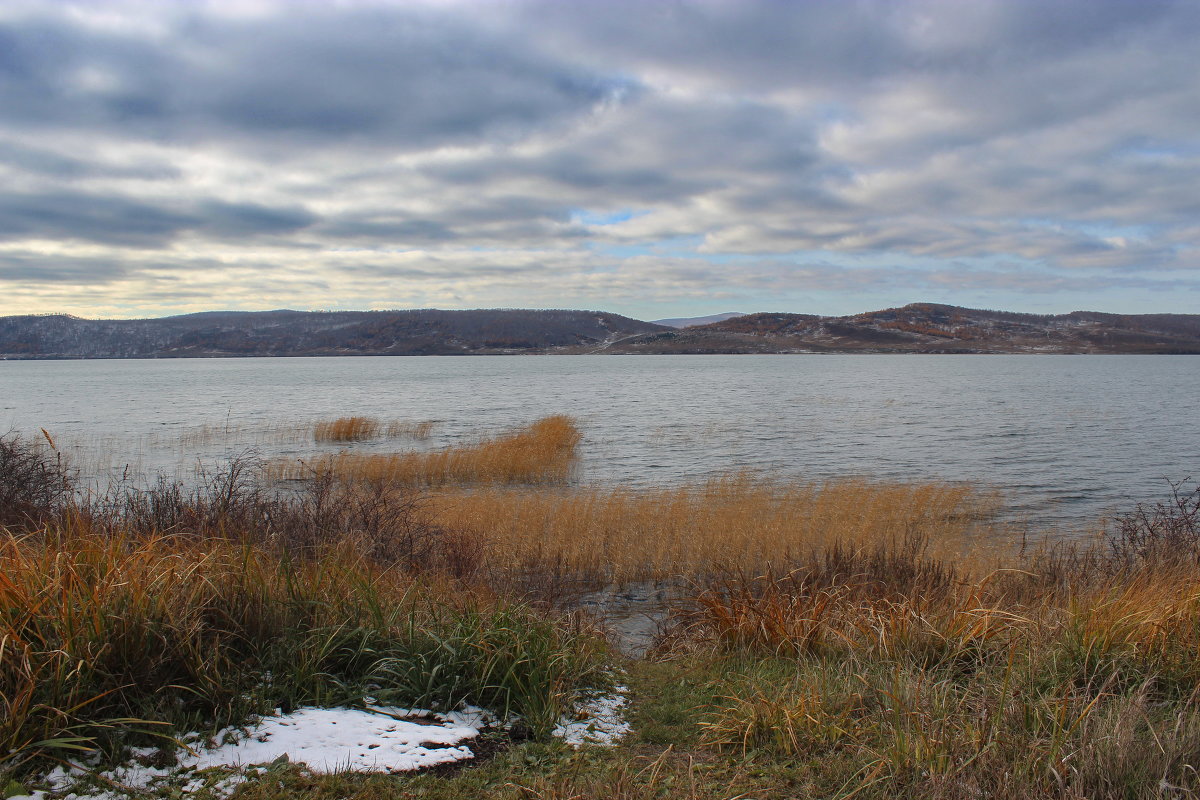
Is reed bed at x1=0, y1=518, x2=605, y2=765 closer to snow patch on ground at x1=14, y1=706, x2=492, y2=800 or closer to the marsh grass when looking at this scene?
the marsh grass

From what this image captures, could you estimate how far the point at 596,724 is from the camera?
524 centimetres

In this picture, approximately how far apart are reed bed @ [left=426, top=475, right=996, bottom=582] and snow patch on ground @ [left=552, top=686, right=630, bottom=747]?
4.88 metres

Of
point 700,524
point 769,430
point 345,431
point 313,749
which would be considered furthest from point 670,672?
point 769,430

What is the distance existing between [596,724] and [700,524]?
1033 centimetres

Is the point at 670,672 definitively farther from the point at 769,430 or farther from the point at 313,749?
the point at 769,430

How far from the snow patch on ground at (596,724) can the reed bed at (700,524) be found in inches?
192

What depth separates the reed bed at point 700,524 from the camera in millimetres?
12781

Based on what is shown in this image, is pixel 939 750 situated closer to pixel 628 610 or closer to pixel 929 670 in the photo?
pixel 929 670

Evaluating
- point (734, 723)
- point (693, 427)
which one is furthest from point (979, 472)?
point (734, 723)

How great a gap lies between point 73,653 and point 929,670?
233 inches

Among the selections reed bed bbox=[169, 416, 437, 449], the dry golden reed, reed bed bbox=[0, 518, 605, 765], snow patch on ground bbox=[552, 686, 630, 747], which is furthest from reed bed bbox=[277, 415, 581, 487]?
snow patch on ground bbox=[552, 686, 630, 747]

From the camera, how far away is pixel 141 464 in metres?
26.9

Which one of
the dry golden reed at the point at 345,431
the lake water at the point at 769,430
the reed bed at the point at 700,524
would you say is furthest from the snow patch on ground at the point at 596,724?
the dry golden reed at the point at 345,431

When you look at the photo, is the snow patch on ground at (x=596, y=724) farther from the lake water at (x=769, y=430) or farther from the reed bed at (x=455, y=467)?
the reed bed at (x=455, y=467)
